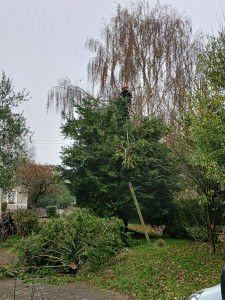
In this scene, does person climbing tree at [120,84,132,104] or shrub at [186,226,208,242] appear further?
person climbing tree at [120,84,132,104]

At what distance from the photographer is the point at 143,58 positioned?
17.2 m

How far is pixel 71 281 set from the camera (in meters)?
7.62

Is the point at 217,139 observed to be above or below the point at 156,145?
below

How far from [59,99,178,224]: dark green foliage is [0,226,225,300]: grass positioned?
11.5ft

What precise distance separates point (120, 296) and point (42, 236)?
11.0ft

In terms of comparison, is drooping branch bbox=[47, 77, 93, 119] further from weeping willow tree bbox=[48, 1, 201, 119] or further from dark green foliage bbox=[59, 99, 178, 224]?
dark green foliage bbox=[59, 99, 178, 224]

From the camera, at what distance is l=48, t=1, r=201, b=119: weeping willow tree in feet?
55.0

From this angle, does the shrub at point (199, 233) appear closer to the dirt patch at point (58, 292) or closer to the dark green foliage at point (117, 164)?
the dark green foliage at point (117, 164)

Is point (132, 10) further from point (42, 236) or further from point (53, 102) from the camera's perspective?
point (42, 236)

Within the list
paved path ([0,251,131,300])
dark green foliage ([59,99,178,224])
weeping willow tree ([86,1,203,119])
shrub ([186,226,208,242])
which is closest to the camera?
paved path ([0,251,131,300])

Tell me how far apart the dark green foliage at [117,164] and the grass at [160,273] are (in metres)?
3.50

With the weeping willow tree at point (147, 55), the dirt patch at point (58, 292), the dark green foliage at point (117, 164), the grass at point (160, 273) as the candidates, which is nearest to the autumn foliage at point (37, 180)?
the weeping willow tree at point (147, 55)

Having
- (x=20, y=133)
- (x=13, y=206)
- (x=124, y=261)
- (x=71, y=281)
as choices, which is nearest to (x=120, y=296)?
(x=71, y=281)

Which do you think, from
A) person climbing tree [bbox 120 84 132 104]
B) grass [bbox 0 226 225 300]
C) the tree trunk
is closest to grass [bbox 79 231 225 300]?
grass [bbox 0 226 225 300]
